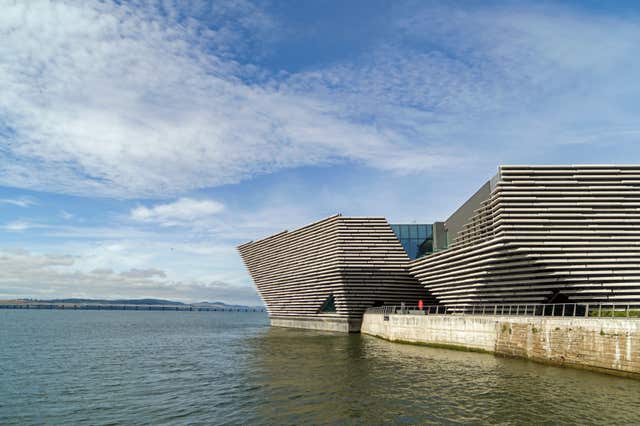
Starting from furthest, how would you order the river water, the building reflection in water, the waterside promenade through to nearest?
1. the waterside promenade
2. the river water
3. the building reflection in water

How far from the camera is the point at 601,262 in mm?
35156

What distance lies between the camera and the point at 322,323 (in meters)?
71.4

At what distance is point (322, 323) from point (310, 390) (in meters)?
46.5

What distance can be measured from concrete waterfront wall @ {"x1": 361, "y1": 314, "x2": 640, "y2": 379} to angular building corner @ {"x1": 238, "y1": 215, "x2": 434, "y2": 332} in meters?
16.6

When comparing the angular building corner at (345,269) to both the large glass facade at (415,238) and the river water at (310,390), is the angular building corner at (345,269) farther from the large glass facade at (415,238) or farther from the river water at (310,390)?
the river water at (310,390)

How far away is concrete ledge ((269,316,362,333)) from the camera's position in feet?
Answer: 215

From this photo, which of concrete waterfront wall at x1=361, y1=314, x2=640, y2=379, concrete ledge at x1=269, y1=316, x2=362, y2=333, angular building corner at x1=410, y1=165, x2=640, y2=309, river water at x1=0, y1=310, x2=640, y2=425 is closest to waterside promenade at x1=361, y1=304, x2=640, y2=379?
concrete waterfront wall at x1=361, y1=314, x2=640, y2=379

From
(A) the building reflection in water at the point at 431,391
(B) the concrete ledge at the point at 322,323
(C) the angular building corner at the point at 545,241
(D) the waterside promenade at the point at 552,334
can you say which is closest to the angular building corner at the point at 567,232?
(C) the angular building corner at the point at 545,241

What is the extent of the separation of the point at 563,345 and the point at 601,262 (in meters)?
9.23

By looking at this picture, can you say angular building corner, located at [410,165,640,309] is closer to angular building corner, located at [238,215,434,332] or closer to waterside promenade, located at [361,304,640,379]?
waterside promenade, located at [361,304,640,379]

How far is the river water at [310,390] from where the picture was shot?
2003 centimetres

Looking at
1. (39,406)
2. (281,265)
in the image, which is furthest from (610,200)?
(281,265)

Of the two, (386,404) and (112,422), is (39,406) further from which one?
(386,404)

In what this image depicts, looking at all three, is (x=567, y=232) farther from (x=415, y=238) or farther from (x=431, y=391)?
(x=415, y=238)
